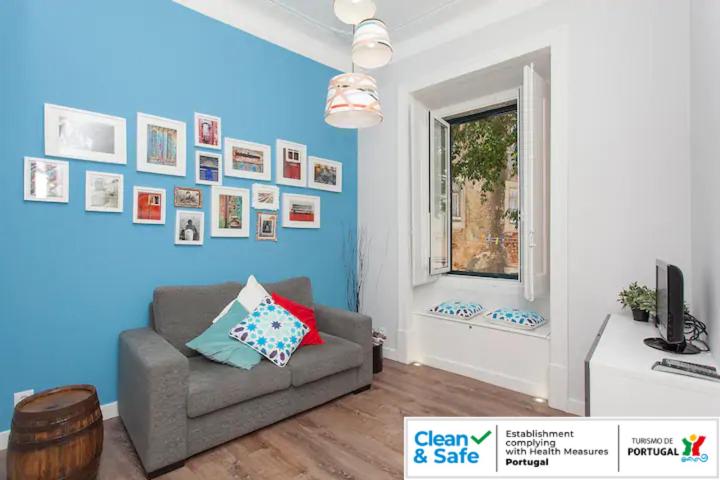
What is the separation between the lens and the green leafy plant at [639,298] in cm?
221

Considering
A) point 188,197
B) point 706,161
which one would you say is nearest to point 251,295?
point 188,197

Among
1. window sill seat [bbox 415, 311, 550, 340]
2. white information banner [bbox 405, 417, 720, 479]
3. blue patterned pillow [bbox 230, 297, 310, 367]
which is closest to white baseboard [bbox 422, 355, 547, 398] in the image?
window sill seat [bbox 415, 311, 550, 340]

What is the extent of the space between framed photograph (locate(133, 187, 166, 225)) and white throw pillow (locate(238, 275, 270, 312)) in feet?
2.47

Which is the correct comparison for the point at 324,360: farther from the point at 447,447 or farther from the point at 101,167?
the point at 101,167

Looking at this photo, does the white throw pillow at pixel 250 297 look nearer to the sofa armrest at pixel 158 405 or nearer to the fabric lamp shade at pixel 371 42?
the sofa armrest at pixel 158 405

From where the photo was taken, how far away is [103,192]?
2430 millimetres

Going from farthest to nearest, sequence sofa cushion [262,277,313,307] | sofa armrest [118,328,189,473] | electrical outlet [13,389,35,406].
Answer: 1. sofa cushion [262,277,313,307]
2. electrical outlet [13,389,35,406]
3. sofa armrest [118,328,189,473]

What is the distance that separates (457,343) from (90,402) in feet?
8.66

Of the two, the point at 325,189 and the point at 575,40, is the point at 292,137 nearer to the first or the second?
the point at 325,189

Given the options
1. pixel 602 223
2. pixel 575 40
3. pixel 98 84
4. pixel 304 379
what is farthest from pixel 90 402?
pixel 575 40

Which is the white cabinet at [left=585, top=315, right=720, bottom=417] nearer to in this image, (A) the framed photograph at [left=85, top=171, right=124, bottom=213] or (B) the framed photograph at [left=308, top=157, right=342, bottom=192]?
(B) the framed photograph at [left=308, top=157, right=342, bottom=192]

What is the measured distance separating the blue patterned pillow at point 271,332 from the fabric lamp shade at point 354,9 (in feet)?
6.02

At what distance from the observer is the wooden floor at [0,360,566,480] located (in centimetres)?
193

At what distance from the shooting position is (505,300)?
3545mm
